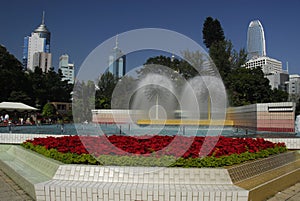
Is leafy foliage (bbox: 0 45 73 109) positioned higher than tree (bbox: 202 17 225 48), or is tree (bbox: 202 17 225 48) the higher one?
tree (bbox: 202 17 225 48)

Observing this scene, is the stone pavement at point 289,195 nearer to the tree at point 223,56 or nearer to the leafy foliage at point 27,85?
the tree at point 223,56

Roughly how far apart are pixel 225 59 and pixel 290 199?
110 feet

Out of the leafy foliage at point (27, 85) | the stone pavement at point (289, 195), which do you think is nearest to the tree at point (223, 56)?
the leafy foliage at point (27, 85)

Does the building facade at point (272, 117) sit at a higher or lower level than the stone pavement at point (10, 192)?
higher

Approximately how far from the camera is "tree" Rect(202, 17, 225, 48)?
45750mm

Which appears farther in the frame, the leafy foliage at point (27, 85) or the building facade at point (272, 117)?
the leafy foliage at point (27, 85)

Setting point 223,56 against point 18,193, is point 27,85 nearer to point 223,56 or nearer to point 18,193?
point 223,56

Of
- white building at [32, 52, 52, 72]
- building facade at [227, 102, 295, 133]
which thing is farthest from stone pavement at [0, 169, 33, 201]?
white building at [32, 52, 52, 72]

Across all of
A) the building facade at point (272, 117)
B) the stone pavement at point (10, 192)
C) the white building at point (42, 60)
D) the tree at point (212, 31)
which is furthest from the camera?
the white building at point (42, 60)

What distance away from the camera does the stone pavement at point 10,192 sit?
4.56 m

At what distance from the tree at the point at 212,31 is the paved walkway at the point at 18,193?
42185 mm

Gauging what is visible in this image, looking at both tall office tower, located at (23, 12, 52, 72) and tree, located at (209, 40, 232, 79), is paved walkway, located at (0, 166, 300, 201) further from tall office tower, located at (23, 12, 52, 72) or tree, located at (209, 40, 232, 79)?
tall office tower, located at (23, 12, 52, 72)

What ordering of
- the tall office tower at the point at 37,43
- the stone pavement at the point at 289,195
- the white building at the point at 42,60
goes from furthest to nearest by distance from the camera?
the tall office tower at the point at 37,43
the white building at the point at 42,60
the stone pavement at the point at 289,195

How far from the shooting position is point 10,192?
16.1 feet
